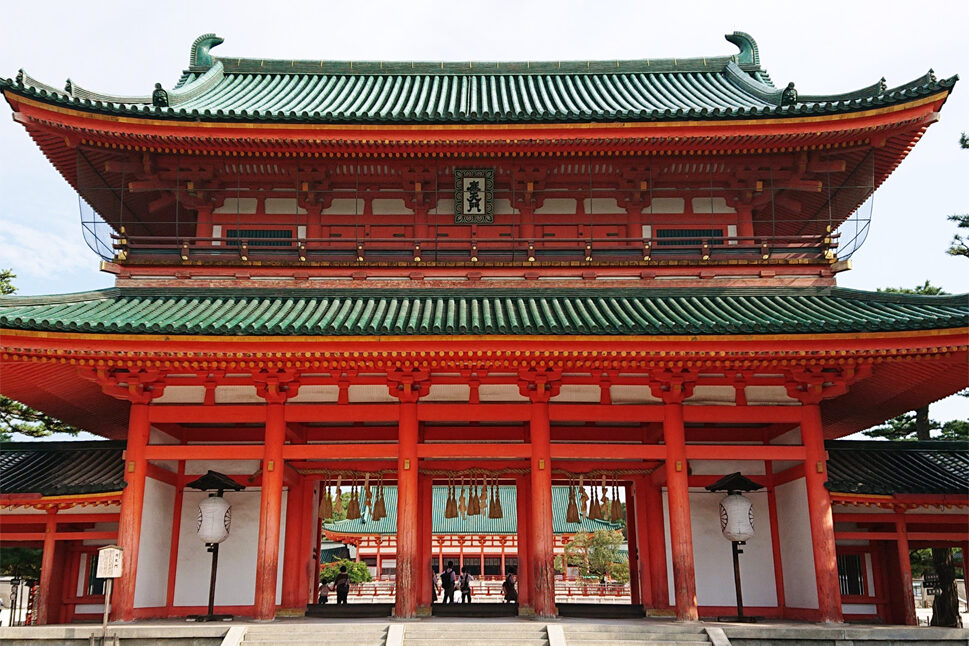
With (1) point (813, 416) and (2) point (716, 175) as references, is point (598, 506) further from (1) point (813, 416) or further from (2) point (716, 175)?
(2) point (716, 175)

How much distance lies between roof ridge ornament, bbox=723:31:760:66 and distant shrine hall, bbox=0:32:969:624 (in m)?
4.80

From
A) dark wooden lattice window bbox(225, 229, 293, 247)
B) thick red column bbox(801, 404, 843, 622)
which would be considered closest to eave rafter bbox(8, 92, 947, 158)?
dark wooden lattice window bbox(225, 229, 293, 247)

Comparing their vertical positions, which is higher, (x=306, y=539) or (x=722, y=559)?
(x=306, y=539)

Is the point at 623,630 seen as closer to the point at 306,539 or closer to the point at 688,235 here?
the point at 306,539

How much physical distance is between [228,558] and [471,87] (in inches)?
554

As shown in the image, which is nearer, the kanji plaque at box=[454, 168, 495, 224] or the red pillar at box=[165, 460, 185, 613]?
the red pillar at box=[165, 460, 185, 613]

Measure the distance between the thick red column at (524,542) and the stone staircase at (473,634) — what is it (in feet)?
12.9

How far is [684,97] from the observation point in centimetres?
2059

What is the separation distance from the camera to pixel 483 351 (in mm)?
13281

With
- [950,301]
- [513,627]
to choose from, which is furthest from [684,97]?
[513,627]

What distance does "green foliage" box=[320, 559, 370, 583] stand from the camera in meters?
40.2

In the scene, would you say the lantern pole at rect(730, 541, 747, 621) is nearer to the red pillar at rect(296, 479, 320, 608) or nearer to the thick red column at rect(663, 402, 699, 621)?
the thick red column at rect(663, 402, 699, 621)

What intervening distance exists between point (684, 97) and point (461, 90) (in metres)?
6.12

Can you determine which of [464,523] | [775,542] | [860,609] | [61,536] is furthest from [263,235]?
[464,523]
